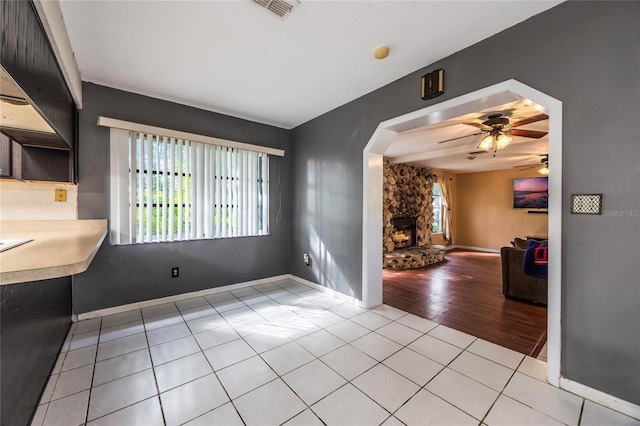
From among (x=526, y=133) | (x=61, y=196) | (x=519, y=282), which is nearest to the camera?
(x=61, y=196)

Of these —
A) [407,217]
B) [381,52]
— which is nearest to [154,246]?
[381,52]

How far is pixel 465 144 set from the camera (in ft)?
16.0

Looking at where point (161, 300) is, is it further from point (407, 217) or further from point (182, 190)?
point (407, 217)

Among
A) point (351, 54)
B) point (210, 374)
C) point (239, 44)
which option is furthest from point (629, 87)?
point (210, 374)

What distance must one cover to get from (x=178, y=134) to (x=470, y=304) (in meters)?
4.38

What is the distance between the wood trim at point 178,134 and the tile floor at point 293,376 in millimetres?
2153

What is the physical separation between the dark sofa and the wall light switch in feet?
17.9

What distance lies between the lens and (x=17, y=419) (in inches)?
48.9

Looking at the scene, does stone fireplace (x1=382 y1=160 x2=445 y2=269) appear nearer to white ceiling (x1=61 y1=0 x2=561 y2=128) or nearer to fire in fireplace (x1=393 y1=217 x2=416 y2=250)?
fire in fireplace (x1=393 y1=217 x2=416 y2=250)

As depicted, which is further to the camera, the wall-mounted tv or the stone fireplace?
the wall-mounted tv

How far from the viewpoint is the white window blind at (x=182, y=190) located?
2.91 metres

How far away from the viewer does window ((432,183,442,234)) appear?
8266mm

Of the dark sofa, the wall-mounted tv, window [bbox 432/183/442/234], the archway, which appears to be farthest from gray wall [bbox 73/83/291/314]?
the wall-mounted tv

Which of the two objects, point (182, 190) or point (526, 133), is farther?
point (526, 133)
